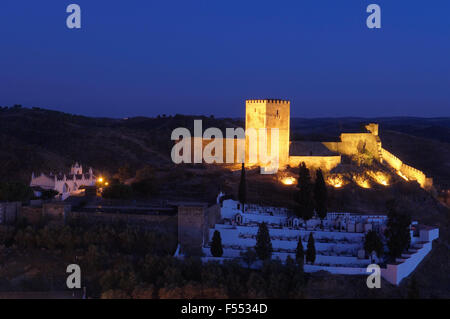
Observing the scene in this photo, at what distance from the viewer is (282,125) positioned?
28.6 meters

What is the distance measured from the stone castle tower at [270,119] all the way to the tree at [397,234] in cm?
1013

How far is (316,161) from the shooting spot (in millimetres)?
28625

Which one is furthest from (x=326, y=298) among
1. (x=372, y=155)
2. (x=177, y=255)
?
(x=372, y=155)

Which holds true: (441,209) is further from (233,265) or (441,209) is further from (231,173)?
(233,265)

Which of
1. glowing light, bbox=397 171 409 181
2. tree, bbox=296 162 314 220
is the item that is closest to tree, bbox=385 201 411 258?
tree, bbox=296 162 314 220

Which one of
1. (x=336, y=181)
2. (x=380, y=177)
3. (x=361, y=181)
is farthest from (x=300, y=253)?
(x=380, y=177)

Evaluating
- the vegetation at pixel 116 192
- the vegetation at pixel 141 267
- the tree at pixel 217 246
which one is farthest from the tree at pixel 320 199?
the vegetation at pixel 116 192

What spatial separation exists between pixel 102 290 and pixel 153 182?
1046 centimetres

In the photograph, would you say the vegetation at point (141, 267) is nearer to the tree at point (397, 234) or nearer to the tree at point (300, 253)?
the tree at point (300, 253)

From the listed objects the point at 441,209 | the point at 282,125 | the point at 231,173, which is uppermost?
the point at 282,125

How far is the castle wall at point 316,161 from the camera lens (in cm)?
2856

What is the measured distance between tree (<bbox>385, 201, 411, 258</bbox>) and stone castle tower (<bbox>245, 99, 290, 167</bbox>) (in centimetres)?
1013

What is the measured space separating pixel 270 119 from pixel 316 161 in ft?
11.1
